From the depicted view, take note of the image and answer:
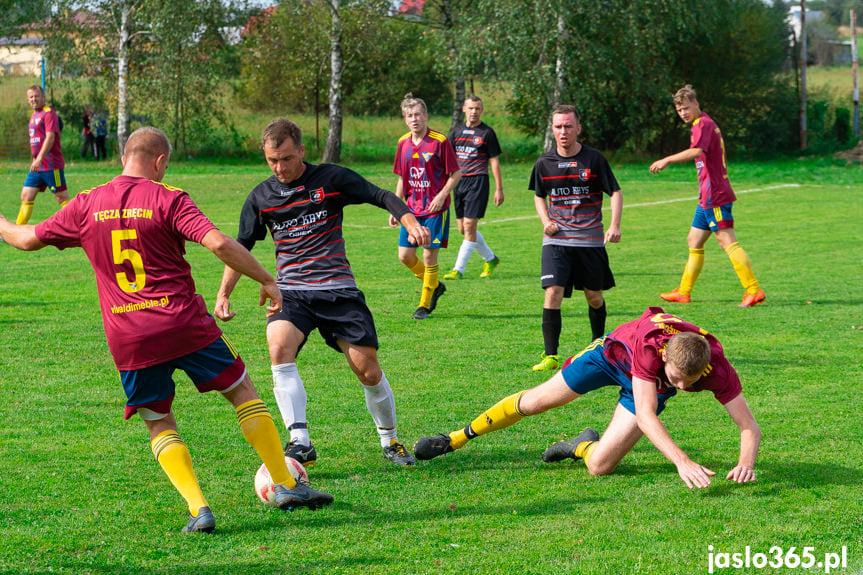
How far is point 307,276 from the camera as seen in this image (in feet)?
19.4

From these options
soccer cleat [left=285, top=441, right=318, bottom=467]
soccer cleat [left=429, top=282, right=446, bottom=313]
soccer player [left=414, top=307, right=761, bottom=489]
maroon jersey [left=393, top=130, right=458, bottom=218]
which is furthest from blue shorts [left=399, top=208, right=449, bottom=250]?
soccer cleat [left=285, top=441, right=318, bottom=467]

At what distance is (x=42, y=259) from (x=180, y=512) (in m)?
10.7

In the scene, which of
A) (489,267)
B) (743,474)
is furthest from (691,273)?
(743,474)

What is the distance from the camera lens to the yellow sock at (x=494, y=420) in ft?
19.1

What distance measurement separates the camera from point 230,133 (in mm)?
38281

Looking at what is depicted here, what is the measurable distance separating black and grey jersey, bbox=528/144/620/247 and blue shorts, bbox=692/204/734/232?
3.43 metres

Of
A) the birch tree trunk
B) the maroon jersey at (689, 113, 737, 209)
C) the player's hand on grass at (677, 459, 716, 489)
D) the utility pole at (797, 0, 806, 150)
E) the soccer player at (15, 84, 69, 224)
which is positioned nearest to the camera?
the player's hand on grass at (677, 459, 716, 489)

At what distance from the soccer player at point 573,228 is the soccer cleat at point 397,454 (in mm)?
2567

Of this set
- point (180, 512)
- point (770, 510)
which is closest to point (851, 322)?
point (770, 510)

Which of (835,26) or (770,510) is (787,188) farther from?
(835,26)

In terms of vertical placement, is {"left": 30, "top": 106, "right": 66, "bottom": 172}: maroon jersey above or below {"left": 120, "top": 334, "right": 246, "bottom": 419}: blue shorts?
above

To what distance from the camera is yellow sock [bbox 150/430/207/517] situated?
482 centimetres

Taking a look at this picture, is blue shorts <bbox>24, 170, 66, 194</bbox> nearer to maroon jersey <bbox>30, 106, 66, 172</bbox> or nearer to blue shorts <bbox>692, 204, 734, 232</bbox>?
maroon jersey <bbox>30, 106, 66, 172</bbox>

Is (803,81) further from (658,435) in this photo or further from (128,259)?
(128,259)
